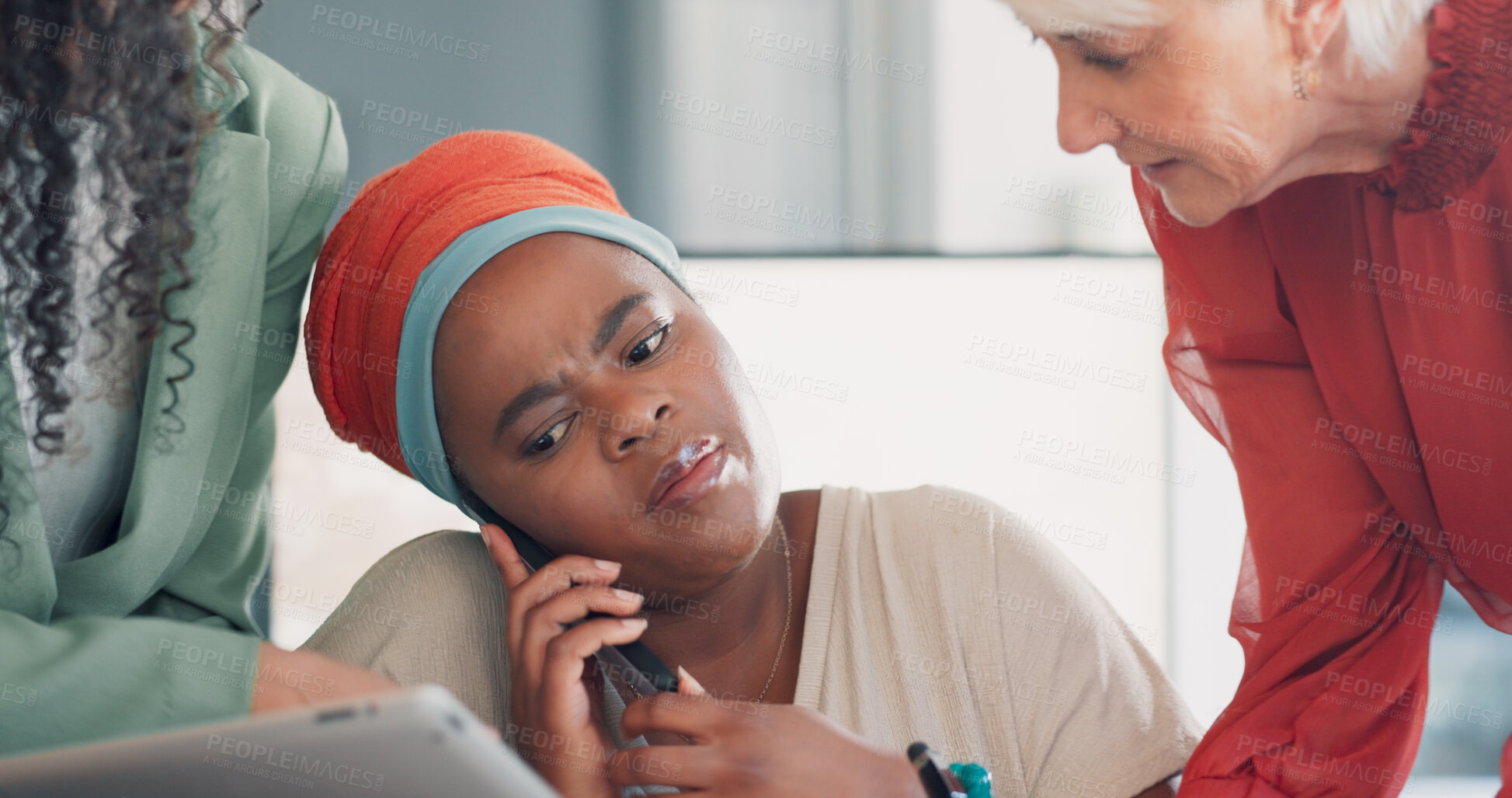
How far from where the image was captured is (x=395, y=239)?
1097 mm

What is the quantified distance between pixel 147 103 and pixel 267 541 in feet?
1.51

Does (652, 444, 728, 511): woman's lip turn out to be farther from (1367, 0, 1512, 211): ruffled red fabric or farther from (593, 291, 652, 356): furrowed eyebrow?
(1367, 0, 1512, 211): ruffled red fabric

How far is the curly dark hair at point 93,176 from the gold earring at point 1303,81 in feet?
2.98

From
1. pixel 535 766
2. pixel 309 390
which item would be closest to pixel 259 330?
pixel 535 766

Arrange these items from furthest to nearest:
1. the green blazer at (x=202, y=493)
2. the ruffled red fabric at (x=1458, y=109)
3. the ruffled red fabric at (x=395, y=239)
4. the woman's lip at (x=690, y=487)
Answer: the ruffled red fabric at (x=395, y=239) < the woman's lip at (x=690, y=487) < the green blazer at (x=202, y=493) < the ruffled red fabric at (x=1458, y=109)

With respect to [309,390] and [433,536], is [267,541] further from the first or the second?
[309,390]

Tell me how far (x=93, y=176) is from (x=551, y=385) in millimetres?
442

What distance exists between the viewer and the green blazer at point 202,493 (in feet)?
2.77

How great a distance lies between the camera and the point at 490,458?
1.02m

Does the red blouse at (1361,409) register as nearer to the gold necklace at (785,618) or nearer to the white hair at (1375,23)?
the white hair at (1375,23)

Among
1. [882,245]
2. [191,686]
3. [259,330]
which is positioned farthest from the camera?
[882,245]

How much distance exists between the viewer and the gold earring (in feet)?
2.42

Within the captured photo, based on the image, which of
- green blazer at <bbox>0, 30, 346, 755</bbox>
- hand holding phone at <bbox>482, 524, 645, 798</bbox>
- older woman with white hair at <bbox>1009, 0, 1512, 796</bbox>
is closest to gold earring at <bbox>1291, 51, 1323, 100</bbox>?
older woman with white hair at <bbox>1009, 0, 1512, 796</bbox>

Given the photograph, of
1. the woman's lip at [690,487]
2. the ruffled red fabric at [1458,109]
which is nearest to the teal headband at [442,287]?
the woman's lip at [690,487]
